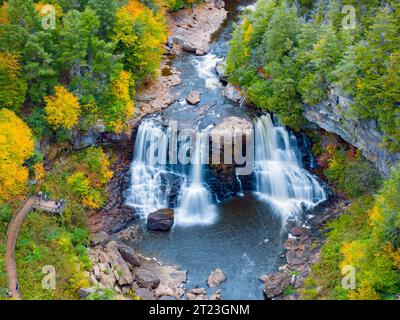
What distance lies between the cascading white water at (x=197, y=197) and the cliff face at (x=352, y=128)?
11.3m

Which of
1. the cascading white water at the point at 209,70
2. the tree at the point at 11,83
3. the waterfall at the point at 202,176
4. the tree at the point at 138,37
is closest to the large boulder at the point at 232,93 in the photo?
the cascading white water at the point at 209,70

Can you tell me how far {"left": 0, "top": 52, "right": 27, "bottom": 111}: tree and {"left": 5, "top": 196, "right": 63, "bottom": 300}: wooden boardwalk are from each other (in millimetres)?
8633

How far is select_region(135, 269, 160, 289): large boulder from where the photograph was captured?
38.3m

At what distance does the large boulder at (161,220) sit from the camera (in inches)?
1731

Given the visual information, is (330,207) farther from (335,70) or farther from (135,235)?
(135,235)

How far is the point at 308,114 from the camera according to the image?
46.9 metres

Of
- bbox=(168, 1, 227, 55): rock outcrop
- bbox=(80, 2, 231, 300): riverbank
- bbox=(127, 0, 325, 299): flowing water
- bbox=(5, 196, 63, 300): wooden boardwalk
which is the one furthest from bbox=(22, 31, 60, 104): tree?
bbox=(168, 1, 227, 55): rock outcrop

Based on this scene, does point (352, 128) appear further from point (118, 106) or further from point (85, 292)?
point (85, 292)

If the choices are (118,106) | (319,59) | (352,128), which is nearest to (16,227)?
(118,106)

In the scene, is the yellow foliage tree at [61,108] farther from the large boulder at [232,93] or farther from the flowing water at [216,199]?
the large boulder at [232,93]

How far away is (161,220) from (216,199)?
6.36 meters

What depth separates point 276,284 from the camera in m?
37.7

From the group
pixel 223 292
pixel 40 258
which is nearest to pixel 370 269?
pixel 223 292
